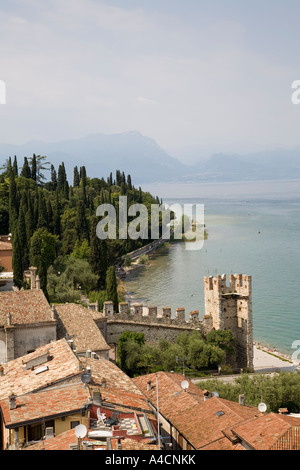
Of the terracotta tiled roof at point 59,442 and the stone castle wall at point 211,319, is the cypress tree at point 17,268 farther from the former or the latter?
the terracotta tiled roof at point 59,442

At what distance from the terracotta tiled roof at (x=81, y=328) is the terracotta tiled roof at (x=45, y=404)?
489cm

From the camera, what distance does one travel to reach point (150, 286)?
3819 centimetres

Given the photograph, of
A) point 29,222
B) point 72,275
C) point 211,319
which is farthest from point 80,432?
point 29,222

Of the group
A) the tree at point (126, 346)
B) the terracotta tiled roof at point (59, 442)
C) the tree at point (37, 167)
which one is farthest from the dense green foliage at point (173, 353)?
the tree at point (37, 167)

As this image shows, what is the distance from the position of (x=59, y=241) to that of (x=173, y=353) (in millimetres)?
20396

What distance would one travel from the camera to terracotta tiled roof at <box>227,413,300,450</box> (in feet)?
25.7

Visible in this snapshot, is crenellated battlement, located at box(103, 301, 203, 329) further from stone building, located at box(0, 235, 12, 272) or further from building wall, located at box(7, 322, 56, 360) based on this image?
stone building, located at box(0, 235, 12, 272)

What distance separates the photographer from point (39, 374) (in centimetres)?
1042

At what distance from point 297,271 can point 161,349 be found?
26422 millimetres

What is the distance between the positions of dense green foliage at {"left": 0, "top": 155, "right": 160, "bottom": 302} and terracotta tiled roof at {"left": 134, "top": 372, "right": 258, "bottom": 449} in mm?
10425

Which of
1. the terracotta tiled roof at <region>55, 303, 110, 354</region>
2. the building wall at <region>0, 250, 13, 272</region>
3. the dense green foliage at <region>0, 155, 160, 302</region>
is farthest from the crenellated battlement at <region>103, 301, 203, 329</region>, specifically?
the building wall at <region>0, 250, 13, 272</region>

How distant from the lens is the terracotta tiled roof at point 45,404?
8.15 meters

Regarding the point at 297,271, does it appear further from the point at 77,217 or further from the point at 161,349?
the point at 161,349
